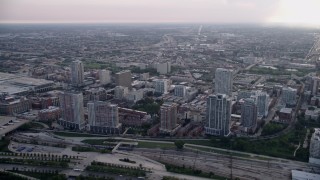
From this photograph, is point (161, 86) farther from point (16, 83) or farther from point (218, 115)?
point (16, 83)

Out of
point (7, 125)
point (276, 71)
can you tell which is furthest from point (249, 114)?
point (276, 71)

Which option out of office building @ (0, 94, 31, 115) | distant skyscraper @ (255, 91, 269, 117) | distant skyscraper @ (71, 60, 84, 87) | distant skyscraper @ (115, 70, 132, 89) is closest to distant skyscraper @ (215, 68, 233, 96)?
distant skyscraper @ (255, 91, 269, 117)

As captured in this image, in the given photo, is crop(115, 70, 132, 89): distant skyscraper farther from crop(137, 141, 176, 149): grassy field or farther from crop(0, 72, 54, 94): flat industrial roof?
crop(137, 141, 176, 149): grassy field

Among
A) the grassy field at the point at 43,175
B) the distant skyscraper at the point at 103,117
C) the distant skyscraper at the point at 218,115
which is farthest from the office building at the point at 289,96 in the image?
the grassy field at the point at 43,175

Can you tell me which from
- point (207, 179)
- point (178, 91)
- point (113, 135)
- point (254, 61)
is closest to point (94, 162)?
point (113, 135)

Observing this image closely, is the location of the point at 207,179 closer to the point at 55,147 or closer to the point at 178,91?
the point at 55,147

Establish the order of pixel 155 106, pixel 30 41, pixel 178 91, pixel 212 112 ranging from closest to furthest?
pixel 212 112
pixel 155 106
pixel 178 91
pixel 30 41
